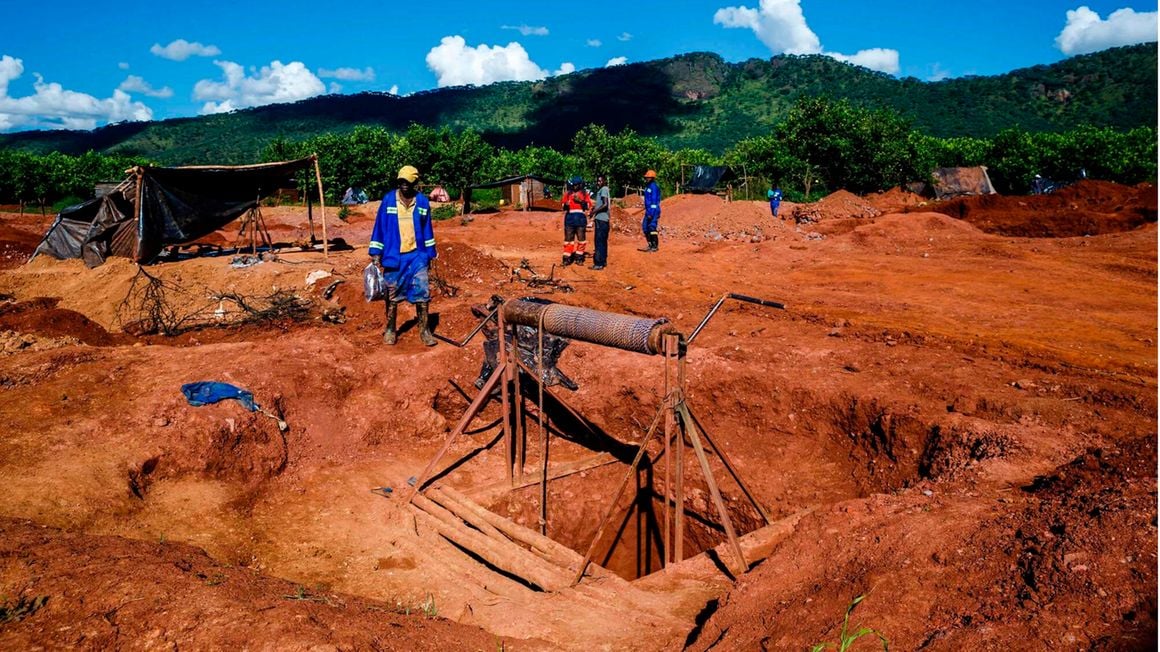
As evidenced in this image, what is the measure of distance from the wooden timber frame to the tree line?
25.5 metres

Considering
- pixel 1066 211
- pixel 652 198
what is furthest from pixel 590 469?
pixel 1066 211

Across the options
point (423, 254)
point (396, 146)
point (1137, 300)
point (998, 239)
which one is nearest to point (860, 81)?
point (396, 146)

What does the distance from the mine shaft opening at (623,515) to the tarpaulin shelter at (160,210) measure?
7.87 m

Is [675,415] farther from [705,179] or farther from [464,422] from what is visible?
[705,179]

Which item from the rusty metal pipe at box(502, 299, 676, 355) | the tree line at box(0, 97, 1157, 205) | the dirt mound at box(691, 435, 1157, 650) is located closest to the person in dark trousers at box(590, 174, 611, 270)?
the rusty metal pipe at box(502, 299, 676, 355)

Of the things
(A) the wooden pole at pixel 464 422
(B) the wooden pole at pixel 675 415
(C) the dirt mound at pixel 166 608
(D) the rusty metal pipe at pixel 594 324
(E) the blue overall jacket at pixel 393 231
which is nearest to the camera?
(C) the dirt mound at pixel 166 608

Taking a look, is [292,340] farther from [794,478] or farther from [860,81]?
[860,81]

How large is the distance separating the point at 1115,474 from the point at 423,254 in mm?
6339

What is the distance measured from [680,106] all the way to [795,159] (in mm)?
81534

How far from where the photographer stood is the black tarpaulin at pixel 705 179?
3379cm

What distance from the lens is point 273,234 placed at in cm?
2147

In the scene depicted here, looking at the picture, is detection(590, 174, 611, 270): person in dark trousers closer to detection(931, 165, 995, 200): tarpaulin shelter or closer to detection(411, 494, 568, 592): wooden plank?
detection(411, 494, 568, 592): wooden plank

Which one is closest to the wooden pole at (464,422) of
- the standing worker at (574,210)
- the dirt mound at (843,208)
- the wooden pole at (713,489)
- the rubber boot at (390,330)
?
the wooden pole at (713,489)

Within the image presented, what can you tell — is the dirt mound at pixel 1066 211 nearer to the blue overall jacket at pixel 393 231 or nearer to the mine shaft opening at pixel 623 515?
the mine shaft opening at pixel 623 515
